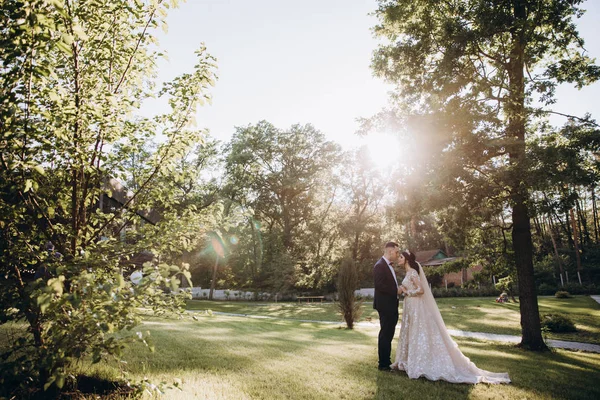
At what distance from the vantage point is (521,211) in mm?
10531

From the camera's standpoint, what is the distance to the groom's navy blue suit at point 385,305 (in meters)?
6.21

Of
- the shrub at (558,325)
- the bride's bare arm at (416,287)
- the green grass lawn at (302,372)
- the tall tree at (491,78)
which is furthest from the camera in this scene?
the shrub at (558,325)

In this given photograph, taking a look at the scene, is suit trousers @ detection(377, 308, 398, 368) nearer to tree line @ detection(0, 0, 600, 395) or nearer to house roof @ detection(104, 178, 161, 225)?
tree line @ detection(0, 0, 600, 395)

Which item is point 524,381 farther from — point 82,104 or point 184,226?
point 82,104

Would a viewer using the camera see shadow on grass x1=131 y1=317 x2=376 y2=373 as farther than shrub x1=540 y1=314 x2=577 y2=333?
No

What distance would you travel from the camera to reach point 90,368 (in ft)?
15.6

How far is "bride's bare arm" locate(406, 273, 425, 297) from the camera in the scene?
640cm

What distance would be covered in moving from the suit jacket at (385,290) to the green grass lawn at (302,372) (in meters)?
1.13

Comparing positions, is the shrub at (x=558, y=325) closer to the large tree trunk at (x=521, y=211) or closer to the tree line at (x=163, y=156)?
the tree line at (x=163, y=156)

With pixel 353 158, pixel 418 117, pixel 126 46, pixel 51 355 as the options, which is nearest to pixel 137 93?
pixel 126 46

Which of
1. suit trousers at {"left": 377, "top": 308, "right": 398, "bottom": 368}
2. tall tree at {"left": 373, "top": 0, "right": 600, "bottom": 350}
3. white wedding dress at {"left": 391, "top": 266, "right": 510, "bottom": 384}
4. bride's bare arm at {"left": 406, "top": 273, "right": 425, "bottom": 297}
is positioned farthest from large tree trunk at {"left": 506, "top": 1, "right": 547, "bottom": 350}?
suit trousers at {"left": 377, "top": 308, "right": 398, "bottom": 368}

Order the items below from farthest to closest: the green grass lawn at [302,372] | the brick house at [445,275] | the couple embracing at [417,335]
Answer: the brick house at [445,275] → the couple embracing at [417,335] → the green grass lawn at [302,372]

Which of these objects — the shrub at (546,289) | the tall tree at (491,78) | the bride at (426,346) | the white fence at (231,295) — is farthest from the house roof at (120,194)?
the shrub at (546,289)

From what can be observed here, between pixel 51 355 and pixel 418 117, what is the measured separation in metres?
10.5
